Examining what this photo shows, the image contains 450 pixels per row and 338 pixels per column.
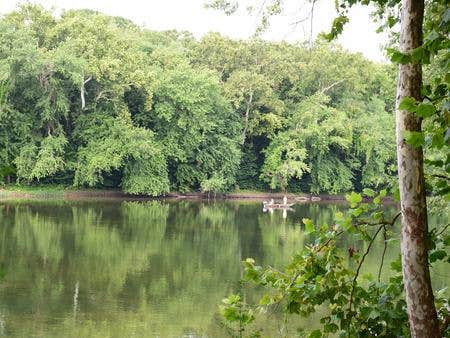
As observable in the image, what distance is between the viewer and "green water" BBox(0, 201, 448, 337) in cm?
1060

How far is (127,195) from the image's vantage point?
34.6 m

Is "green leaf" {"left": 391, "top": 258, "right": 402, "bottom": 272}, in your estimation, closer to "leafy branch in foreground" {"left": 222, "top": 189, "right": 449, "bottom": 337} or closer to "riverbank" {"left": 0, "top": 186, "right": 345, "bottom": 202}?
"leafy branch in foreground" {"left": 222, "top": 189, "right": 449, "bottom": 337}

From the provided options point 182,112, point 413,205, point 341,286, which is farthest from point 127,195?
point 413,205

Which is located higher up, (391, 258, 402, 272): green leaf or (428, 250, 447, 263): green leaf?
(428, 250, 447, 263): green leaf

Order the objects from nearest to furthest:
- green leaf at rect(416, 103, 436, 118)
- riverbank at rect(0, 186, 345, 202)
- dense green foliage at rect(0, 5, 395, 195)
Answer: green leaf at rect(416, 103, 436, 118)
riverbank at rect(0, 186, 345, 202)
dense green foliage at rect(0, 5, 395, 195)

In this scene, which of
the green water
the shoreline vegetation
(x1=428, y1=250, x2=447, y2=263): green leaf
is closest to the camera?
(x1=428, y1=250, x2=447, y2=263): green leaf

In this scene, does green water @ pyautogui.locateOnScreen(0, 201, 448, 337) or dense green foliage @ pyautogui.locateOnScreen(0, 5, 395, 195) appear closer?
green water @ pyautogui.locateOnScreen(0, 201, 448, 337)

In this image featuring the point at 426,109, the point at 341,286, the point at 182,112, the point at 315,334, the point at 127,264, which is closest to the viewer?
the point at 426,109

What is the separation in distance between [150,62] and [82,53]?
6.12 m

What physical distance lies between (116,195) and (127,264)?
18.7 m

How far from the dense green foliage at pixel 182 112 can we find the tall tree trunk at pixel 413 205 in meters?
27.3

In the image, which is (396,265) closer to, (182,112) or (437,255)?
(437,255)

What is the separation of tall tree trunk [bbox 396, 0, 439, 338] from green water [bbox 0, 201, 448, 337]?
373 centimetres

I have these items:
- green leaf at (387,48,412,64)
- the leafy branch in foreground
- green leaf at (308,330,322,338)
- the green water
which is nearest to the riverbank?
the green water
